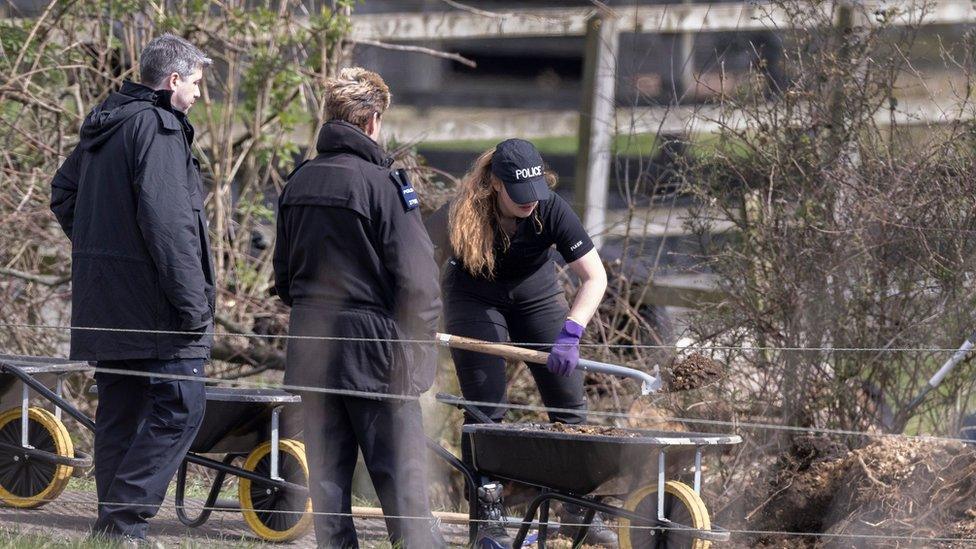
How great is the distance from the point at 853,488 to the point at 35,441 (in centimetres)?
332

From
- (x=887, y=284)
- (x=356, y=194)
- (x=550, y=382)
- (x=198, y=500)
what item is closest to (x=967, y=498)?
(x=887, y=284)

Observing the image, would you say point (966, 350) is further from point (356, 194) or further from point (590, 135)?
point (590, 135)

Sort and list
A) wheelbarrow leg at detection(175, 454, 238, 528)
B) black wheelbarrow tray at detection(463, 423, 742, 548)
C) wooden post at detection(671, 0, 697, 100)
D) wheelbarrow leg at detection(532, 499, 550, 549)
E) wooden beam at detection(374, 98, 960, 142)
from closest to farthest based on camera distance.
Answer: black wheelbarrow tray at detection(463, 423, 742, 548) → wheelbarrow leg at detection(532, 499, 550, 549) → wheelbarrow leg at detection(175, 454, 238, 528) → wooden beam at detection(374, 98, 960, 142) → wooden post at detection(671, 0, 697, 100)

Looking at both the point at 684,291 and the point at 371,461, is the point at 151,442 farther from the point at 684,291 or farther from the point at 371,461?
the point at 684,291

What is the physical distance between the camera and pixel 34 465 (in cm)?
564

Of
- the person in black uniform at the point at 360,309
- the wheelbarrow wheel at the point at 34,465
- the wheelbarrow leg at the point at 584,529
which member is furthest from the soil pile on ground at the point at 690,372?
the wheelbarrow wheel at the point at 34,465

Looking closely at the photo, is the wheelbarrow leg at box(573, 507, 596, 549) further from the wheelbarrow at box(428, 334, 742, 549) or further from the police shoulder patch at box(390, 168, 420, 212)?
the police shoulder patch at box(390, 168, 420, 212)

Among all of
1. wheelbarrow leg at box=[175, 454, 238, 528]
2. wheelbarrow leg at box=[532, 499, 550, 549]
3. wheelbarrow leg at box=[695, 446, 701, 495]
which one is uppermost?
wheelbarrow leg at box=[695, 446, 701, 495]

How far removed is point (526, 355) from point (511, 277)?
515mm

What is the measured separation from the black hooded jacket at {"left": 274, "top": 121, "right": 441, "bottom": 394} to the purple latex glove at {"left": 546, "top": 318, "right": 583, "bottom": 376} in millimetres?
443

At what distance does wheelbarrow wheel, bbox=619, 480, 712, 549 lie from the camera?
450 cm

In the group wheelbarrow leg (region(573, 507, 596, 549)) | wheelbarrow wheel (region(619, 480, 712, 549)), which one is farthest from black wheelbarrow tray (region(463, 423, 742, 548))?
wheelbarrow leg (region(573, 507, 596, 549))

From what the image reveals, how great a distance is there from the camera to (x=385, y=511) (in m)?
4.73

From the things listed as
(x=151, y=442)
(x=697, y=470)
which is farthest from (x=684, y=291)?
(x=151, y=442)
